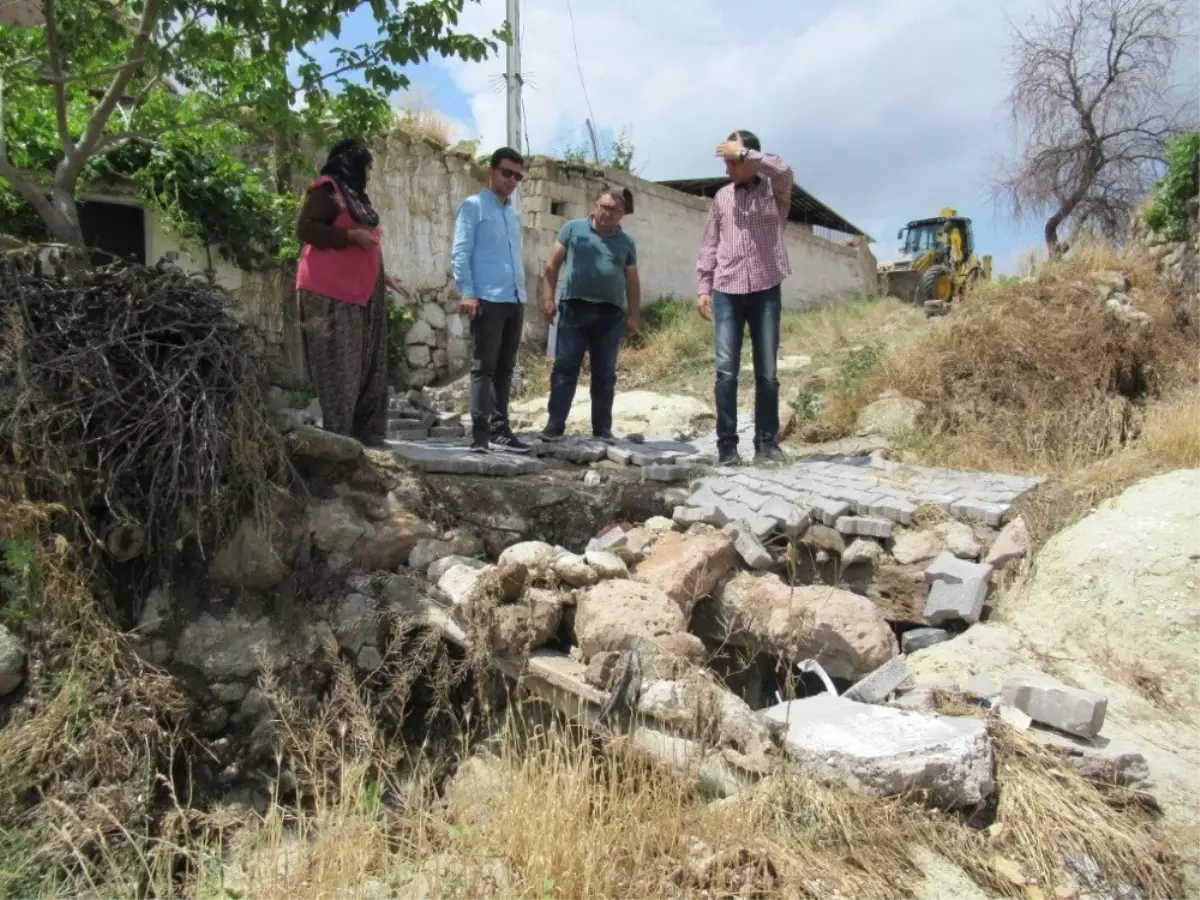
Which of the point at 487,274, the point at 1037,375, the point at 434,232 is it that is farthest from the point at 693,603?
the point at 434,232

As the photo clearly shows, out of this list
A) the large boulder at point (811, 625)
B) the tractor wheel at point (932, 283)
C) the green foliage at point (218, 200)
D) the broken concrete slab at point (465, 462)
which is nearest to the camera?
the large boulder at point (811, 625)

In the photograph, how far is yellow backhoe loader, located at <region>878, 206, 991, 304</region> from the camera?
643 inches

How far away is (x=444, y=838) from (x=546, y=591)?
1198 mm

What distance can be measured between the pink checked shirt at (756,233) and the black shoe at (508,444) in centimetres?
141

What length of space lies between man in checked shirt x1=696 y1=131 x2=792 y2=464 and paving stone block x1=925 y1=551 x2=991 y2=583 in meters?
1.28

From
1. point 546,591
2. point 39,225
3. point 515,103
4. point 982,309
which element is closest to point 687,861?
point 546,591

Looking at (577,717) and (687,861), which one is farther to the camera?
(577,717)

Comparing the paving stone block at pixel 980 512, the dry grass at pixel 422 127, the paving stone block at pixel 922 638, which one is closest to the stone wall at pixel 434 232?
the dry grass at pixel 422 127

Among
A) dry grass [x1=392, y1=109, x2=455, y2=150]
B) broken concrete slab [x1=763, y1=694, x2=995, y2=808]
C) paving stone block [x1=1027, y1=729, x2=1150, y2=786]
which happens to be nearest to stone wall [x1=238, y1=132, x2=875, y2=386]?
dry grass [x1=392, y1=109, x2=455, y2=150]

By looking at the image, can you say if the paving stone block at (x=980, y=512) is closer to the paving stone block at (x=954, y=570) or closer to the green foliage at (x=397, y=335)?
the paving stone block at (x=954, y=570)

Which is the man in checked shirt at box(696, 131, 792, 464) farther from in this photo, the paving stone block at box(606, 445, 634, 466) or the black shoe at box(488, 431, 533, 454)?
the black shoe at box(488, 431, 533, 454)

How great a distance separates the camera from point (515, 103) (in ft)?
36.4

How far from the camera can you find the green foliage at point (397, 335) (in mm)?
8914

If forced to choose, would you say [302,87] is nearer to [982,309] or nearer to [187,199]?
[187,199]
